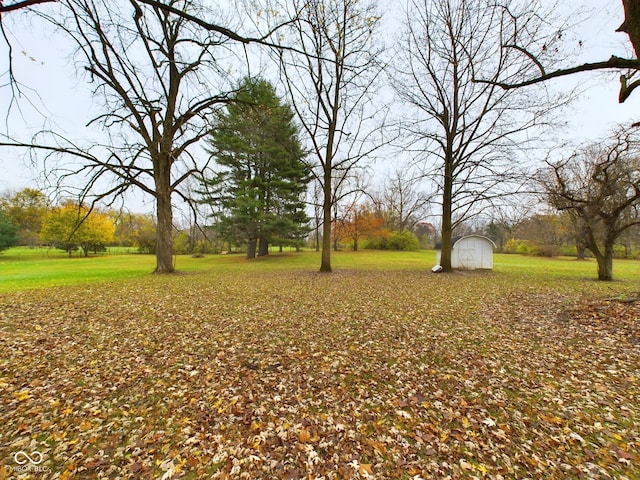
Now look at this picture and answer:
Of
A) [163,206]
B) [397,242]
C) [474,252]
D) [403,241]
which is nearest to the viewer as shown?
[163,206]

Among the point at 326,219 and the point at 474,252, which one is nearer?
the point at 326,219

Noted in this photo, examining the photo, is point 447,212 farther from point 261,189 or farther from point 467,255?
point 261,189

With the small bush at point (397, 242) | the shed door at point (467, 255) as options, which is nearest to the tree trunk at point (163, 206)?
the shed door at point (467, 255)

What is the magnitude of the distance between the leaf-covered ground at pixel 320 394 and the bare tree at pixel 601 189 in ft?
23.8

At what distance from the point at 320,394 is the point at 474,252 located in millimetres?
18639

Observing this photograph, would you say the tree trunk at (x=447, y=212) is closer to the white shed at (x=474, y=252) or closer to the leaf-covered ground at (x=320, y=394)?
the white shed at (x=474, y=252)

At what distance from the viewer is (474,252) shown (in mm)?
17938

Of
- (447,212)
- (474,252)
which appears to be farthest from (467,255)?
(447,212)

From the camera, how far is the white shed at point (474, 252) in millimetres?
17812

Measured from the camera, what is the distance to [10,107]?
4.28 metres

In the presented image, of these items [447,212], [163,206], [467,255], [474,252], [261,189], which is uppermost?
[261,189]

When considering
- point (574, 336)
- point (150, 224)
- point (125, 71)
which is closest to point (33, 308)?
point (125, 71)

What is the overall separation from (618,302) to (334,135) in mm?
12232

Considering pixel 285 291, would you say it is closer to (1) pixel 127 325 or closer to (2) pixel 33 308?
(1) pixel 127 325
